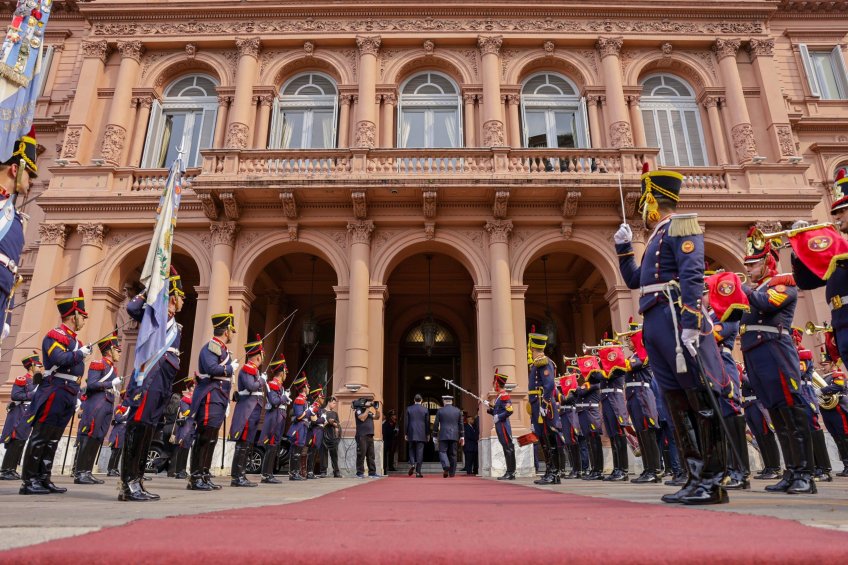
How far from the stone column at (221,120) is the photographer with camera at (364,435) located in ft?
31.4

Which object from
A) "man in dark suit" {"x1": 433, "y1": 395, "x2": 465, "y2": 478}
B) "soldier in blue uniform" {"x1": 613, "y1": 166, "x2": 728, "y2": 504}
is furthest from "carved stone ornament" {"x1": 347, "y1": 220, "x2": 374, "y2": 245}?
"soldier in blue uniform" {"x1": 613, "y1": 166, "x2": 728, "y2": 504}

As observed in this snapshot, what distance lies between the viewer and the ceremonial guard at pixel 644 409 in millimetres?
8992

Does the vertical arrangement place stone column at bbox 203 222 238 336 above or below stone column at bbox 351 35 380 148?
below

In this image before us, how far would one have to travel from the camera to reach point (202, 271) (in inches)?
625

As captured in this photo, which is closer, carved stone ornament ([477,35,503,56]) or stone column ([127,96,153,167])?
stone column ([127,96,153,167])

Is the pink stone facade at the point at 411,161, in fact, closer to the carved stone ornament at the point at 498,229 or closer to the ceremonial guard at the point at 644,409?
the carved stone ornament at the point at 498,229

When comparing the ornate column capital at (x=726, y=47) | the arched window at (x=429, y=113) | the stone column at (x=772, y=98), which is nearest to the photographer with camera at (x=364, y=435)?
the arched window at (x=429, y=113)

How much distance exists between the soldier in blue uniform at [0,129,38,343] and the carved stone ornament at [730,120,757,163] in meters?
17.9

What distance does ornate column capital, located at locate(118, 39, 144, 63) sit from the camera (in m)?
18.3

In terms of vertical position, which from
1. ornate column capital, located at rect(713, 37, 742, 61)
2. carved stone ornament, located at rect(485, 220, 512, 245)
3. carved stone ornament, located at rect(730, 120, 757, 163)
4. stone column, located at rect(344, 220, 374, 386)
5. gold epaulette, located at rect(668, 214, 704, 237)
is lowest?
gold epaulette, located at rect(668, 214, 704, 237)

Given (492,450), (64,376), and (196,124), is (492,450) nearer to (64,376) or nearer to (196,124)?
(64,376)

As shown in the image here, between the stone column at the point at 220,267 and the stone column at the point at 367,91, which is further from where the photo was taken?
the stone column at the point at 367,91

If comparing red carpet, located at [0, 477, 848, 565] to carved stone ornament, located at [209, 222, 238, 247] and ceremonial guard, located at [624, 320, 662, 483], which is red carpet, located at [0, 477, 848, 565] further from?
carved stone ornament, located at [209, 222, 238, 247]

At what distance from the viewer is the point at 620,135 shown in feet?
55.4
